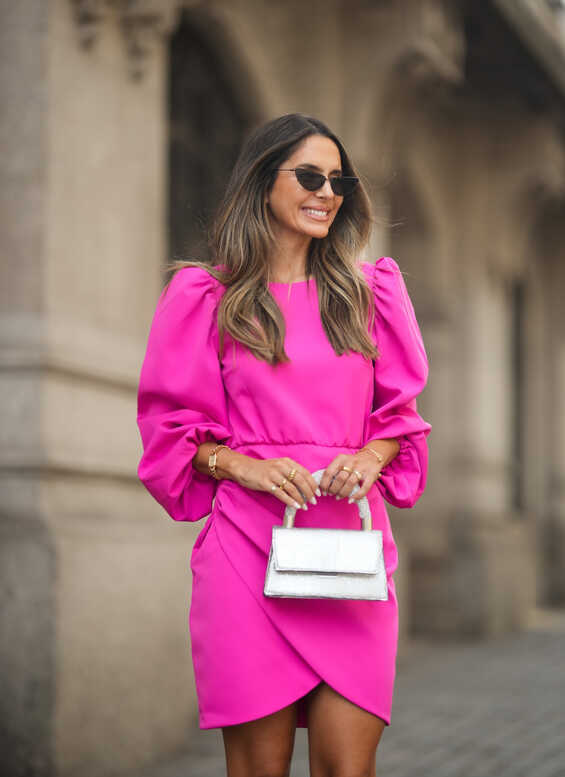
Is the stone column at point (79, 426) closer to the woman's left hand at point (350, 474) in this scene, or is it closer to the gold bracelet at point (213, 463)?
the gold bracelet at point (213, 463)

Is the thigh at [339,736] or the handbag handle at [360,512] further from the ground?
the handbag handle at [360,512]

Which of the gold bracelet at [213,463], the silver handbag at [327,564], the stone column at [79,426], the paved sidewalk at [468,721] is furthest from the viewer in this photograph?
the paved sidewalk at [468,721]

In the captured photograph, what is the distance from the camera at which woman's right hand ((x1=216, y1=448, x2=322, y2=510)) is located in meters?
2.64

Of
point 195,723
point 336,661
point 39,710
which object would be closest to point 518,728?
point 195,723

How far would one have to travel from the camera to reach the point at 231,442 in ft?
9.43

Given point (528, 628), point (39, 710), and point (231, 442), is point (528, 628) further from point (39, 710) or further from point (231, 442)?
point (231, 442)

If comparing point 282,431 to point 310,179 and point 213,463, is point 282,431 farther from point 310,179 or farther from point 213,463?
point 310,179

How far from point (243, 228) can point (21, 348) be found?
8.57 ft

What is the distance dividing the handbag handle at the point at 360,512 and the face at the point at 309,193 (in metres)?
0.54

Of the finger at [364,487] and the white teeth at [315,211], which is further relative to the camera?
the white teeth at [315,211]

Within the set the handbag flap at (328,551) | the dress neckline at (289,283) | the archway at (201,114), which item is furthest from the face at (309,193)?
the archway at (201,114)

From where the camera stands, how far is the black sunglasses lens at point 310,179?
113 inches

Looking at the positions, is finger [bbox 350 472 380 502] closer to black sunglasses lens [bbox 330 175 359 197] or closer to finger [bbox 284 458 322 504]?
finger [bbox 284 458 322 504]

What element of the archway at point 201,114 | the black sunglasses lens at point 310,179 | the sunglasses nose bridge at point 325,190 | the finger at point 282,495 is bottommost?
the finger at point 282,495
